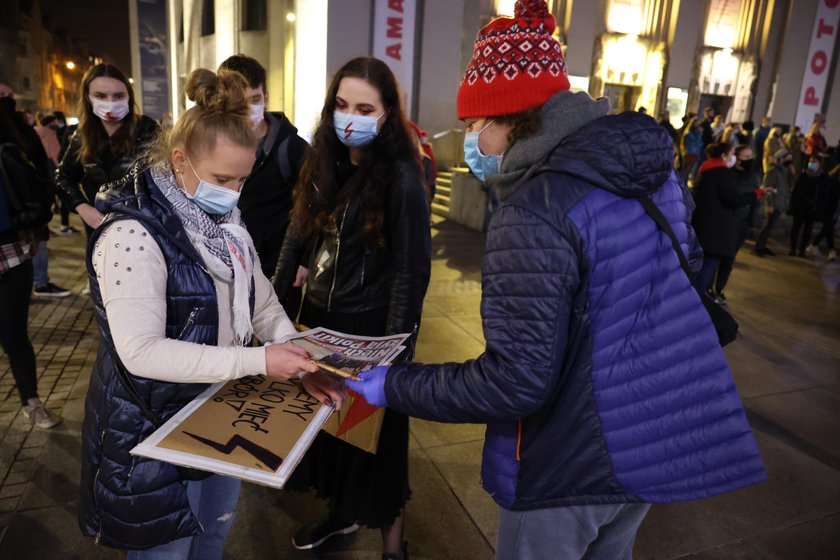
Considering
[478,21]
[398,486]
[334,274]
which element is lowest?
[398,486]

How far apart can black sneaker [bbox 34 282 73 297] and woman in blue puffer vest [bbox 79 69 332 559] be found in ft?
17.4

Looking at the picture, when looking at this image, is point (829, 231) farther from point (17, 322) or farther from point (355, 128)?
point (17, 322)

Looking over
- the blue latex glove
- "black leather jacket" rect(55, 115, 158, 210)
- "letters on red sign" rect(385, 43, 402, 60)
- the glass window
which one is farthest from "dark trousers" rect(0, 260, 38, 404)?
the glass window

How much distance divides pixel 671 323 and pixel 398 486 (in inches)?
61.0

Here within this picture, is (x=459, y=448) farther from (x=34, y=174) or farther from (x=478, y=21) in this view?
(x=478, y=21)

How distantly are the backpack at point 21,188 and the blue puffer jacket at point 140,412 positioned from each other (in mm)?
2275

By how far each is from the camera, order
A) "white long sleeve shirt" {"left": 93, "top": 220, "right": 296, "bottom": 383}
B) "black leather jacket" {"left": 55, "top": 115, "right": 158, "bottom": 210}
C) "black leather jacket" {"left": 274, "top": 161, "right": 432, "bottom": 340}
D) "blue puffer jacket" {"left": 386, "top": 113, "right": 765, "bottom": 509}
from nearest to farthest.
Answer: "blue puffer jacket" {"left": 386, "top": 113, "right": 765, "bottom": 509}
"white long sleeve shirt" {"left": 93, "top": 220, "right": 296, "bottom": 383}
"black leather jacket" {"left": 274, "top": 161, "right": 432, "bottom": 340}
"black leather jacket" {"left": 55, "top": 115, "right": 158, "bottom": 210}

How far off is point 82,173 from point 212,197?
9.94 feet

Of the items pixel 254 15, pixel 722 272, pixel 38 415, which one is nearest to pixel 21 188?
pixel 38 415

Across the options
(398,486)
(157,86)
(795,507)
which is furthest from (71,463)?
(157,86)

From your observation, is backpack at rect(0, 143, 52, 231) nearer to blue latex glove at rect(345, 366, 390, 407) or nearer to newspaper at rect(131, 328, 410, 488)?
newspaper at rect(131, 328, 410, 488)

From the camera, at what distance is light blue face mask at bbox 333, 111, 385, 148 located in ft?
7.86

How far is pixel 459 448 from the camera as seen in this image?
3.52 metres

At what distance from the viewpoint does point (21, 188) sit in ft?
10.8
